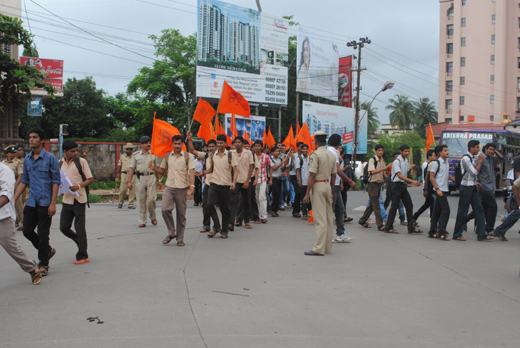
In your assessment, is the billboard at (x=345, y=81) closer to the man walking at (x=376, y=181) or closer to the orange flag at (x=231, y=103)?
the orange flag at (x=231, y=103)

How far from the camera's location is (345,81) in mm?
41125

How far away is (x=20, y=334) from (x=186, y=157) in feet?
14.6

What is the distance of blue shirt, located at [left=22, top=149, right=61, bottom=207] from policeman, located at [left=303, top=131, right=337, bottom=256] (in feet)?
11.2

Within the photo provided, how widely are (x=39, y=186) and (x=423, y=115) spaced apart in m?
70.6

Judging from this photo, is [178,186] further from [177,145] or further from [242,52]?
[242,52]

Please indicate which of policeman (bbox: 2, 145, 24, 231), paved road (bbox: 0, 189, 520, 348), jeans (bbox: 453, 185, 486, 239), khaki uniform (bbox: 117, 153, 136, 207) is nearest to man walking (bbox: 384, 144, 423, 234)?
jeans (bbox: 453, 185, 486, 239)

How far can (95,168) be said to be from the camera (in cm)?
2402

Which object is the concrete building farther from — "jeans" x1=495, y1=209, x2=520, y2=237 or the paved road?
the paved road

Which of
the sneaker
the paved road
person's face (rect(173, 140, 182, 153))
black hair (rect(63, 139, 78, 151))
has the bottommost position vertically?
the paved road

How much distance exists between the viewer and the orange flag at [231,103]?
11.3 meters

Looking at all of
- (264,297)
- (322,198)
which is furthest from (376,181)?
(264,297)

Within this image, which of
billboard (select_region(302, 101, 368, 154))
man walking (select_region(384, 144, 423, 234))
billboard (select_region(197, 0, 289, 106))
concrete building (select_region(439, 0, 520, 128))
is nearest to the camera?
man walking (select_region(384, 144, 423, 234))

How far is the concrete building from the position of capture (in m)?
61.2

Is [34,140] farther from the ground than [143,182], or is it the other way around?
[34,140]
